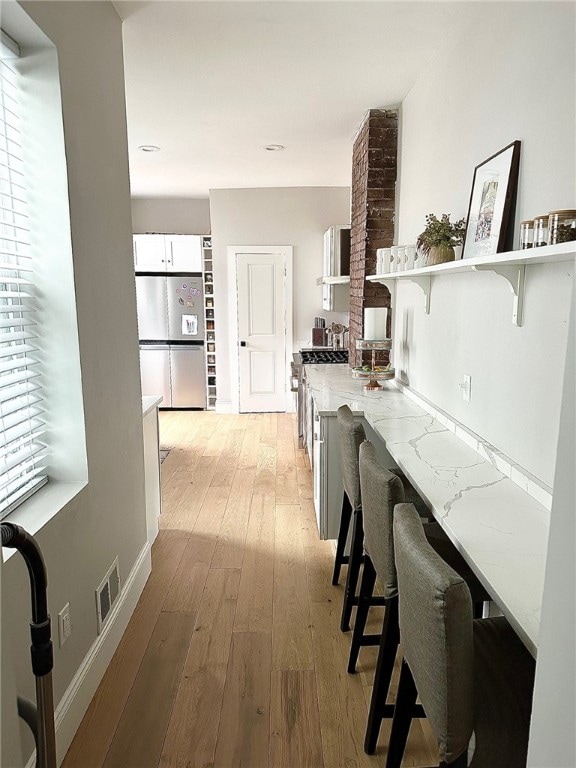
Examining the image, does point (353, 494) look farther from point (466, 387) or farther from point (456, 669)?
point (456, 669)

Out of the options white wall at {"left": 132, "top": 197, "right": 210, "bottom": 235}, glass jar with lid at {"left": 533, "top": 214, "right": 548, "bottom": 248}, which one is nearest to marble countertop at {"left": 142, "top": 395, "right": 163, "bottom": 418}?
glass jar with lid at {"left": 533, "top": 214, "right": 548, "bottom": 248}

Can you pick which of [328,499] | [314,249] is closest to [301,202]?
[314,249]

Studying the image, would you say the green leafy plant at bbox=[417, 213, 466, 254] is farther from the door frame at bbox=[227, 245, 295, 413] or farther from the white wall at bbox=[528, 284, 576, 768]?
the door frame at bbox=[227, 245, 295, 413]

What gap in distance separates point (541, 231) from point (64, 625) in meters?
1.93

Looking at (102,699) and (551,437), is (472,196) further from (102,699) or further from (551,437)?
(102,699)

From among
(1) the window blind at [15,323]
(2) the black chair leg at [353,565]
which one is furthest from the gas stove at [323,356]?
(1) the window blind at [15,323]

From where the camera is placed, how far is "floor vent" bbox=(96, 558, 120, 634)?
2193 millimetres

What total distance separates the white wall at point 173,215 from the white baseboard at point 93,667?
5.69m

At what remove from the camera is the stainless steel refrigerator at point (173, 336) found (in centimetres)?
717

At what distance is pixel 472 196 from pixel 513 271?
619mm

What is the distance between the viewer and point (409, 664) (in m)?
1.36

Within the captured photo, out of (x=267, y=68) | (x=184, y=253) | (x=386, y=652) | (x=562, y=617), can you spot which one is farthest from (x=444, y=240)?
(x=184, y=253)

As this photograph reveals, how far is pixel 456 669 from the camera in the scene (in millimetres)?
1136

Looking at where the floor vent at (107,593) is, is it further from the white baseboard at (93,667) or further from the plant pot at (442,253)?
the plant pot at (442,253)
